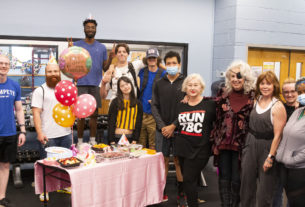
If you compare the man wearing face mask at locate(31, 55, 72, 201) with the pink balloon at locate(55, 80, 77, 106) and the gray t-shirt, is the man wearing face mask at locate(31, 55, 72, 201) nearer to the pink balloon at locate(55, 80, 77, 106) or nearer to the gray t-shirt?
the pink balloon at locate(55, 80, 77, 106)

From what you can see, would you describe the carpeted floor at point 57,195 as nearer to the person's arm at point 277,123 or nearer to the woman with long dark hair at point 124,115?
the woman with long dark hair at point 124,115

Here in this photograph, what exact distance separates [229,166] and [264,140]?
0.43 metres

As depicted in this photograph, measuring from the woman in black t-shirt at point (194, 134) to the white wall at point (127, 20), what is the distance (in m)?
2.32

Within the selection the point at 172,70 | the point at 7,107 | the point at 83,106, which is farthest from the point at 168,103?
the point at 7,107

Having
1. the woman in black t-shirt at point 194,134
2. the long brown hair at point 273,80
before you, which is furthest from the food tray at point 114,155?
the long brown hair at point 273,80

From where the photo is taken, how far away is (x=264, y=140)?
254cm

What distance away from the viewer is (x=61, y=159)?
2.75 m

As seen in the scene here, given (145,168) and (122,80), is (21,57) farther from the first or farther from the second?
(145,168)

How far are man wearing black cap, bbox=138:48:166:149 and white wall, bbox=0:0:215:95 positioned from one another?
142 centimetres

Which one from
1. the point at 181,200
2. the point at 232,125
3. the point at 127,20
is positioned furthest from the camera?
the point at 127,20

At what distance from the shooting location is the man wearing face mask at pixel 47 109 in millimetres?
3199

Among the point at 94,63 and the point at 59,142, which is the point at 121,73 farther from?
the point at 59,142

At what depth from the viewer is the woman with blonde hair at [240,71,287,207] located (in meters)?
2.47

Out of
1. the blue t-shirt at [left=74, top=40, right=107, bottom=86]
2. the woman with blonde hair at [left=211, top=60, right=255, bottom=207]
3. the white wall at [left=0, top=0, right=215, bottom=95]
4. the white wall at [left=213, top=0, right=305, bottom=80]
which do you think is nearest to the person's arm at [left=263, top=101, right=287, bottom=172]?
the woman with blonde hair at [left=211, top=60, right=255, bottom=207]
